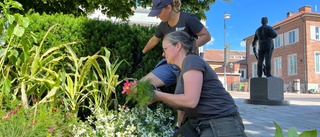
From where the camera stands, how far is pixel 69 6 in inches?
349

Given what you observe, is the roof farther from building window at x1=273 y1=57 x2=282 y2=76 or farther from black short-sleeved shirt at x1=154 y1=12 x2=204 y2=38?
black short-sleeved shirt at x1=154 y1=12 x2=204 y2=38

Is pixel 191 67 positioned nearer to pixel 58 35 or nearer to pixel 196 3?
pixel 58 35

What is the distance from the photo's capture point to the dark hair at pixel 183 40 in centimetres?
223

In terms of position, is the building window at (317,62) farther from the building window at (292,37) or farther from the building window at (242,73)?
the building window at (242,73)

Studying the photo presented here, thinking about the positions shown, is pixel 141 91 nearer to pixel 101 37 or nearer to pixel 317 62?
pixel 101 37

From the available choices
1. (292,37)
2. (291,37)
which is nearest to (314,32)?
(292,37)

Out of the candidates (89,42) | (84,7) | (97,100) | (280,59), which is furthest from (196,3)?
(280,59)

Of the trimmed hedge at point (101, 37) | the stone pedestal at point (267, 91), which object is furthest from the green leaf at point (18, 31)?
the stone pedestal at point (267, 91)

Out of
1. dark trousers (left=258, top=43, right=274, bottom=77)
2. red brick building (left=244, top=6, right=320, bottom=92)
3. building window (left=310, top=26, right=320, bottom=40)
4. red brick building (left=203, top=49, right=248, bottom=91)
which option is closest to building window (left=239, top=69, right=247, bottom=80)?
red brick building (left=203, top=49, right=248, bottom=91)

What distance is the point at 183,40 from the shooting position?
2.25m

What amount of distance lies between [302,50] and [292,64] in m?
2.67

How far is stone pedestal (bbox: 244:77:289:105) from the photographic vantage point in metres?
12.2

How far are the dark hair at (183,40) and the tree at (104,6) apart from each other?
6.41 m

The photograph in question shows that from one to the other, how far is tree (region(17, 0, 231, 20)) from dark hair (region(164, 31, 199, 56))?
21.0 feet
